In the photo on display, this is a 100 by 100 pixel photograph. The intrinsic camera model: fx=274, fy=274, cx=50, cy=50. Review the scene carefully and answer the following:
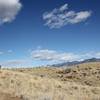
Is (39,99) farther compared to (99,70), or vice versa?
(99,70)

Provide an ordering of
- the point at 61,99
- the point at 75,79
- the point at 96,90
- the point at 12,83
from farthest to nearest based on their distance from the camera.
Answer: the point at 75,79 → the point at 96,90 → the point at 12,83 → the point at 61,99

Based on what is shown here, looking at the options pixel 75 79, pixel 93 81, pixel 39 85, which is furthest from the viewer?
pixel 75 79

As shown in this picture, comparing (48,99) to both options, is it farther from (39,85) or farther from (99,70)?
(99,70)

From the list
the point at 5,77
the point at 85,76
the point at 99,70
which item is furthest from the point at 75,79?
the point at 5,77

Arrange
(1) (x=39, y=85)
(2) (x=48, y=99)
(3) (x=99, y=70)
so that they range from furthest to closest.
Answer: (3) (x=99, y=70), (1) (x=39, y=85), (2) (x=48, y=99)

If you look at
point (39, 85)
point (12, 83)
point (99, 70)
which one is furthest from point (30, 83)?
point (99, 70)

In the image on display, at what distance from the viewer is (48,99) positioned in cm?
1658

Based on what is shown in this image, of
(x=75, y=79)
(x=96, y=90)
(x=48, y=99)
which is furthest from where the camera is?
(x=75, y=79)

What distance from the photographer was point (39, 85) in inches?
1276

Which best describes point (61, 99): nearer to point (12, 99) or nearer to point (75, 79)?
point (12, 99)

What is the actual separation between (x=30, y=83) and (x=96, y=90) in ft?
27.7

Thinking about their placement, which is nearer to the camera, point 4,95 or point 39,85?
point 4,95

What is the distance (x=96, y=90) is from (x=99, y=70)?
31.2m

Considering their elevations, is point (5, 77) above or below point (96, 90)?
above
